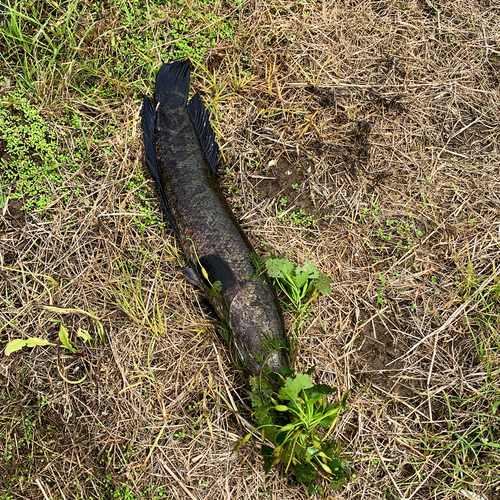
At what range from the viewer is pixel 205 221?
3152 mm

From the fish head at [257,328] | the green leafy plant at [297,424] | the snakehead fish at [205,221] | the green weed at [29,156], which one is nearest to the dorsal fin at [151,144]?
the snakehead fish at [205,221]

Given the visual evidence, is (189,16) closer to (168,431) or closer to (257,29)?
(257,29)

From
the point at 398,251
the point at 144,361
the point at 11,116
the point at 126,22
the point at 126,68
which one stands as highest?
the point at 126,22

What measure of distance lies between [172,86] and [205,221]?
1165mm

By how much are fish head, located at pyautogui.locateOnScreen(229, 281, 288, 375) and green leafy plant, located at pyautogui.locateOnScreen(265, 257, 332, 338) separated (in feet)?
0.49

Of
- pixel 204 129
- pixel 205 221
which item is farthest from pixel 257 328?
pixel 204 129

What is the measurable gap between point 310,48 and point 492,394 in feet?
10.3

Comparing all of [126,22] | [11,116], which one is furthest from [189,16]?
[11,116]

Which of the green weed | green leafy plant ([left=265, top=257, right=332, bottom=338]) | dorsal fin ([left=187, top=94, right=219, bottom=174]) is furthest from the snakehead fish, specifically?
the green weed

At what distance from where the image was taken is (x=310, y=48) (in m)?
3.71

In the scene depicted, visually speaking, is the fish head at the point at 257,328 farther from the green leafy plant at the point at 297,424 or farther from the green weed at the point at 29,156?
the green weed at the point at 29,156

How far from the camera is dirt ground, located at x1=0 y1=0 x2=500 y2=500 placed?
2.94m

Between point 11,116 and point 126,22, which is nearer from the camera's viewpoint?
point 11,116

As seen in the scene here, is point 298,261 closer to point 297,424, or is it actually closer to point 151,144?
point 297,424
